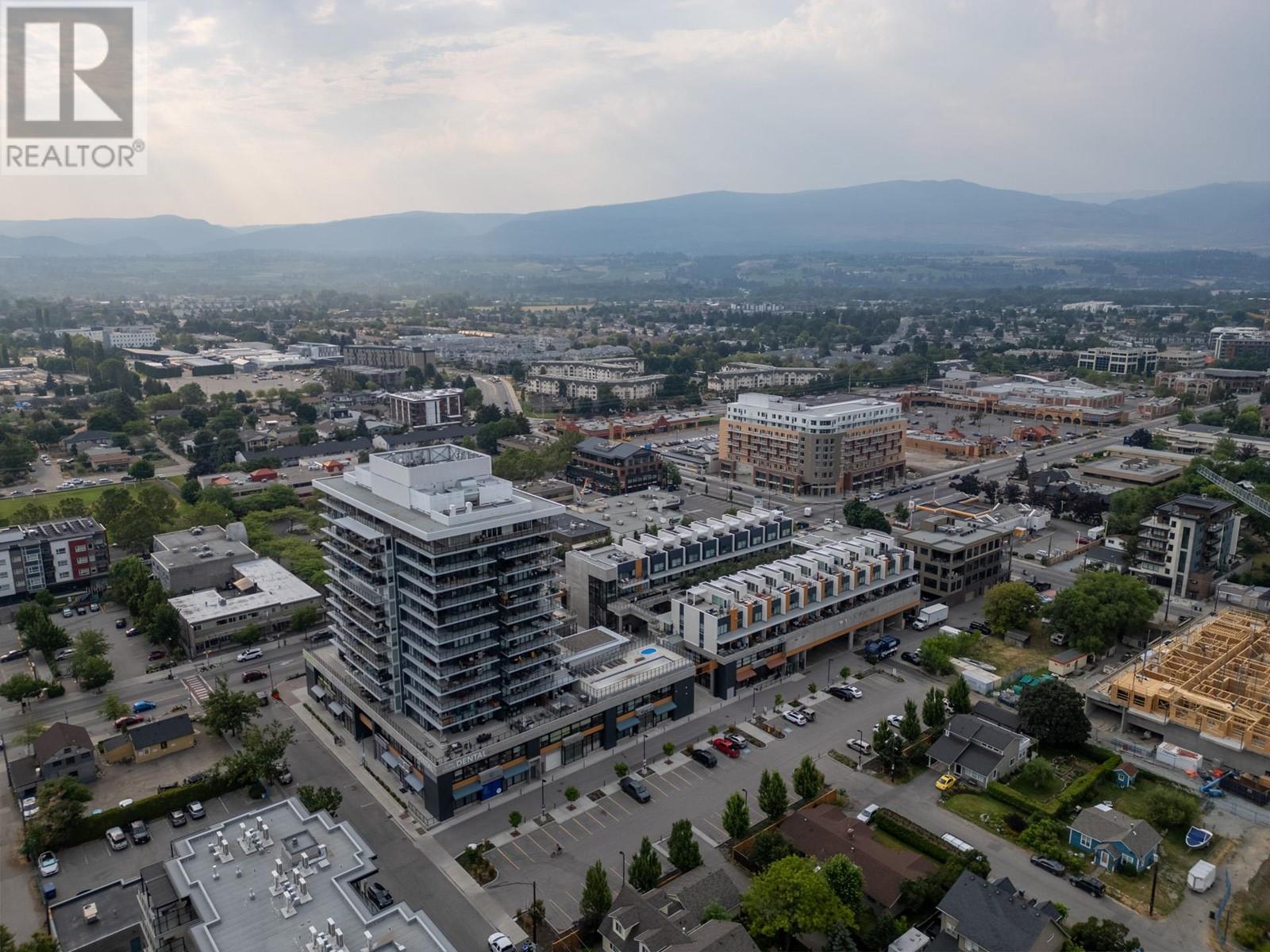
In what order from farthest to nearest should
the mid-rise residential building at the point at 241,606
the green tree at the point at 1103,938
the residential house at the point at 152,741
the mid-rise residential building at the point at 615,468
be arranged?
the mid-rise residential building at the point at 615,468 → the mid-rise residential building at the point at 241,606 → the residential house at the point at 152,741 → the green tree at the point at 1103,938

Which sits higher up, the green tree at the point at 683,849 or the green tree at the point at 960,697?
the green tree at the point at 960,697

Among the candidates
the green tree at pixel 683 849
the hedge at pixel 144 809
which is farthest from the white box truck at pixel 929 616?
the hedge at pixel 144 809

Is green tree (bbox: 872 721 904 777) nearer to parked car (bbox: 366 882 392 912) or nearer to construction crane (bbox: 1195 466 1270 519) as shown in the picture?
parked car (bbox: 366 882 392 912)

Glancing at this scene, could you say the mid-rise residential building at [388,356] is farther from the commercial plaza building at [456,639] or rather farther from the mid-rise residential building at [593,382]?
the commercial plaza building at [456,639]

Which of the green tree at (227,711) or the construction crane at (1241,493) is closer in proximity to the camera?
the green tree at (227,711)

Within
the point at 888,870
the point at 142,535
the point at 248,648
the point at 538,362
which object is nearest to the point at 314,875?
the point at 888,870

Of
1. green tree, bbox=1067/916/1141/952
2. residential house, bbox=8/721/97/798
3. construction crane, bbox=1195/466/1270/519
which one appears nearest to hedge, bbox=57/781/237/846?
residential house, bbox=8/721/97/798
